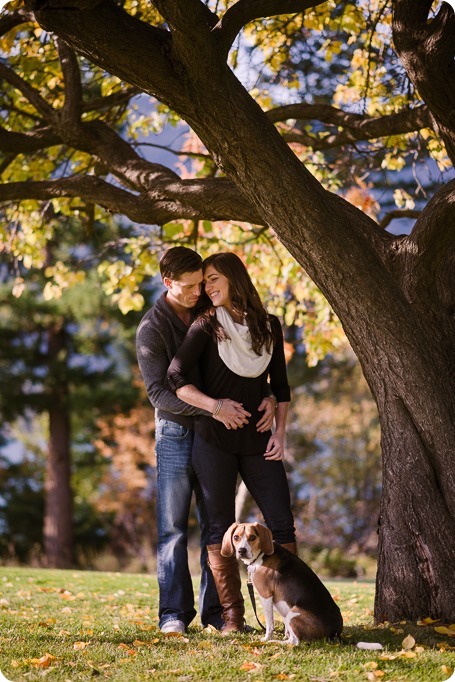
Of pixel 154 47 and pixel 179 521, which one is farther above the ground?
pixel 154 47

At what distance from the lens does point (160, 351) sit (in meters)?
5.68

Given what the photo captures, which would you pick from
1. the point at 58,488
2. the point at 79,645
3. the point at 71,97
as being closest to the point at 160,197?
the point at 71,97

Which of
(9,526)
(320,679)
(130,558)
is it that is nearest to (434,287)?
(320,679)

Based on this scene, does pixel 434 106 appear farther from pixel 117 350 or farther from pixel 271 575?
pixel 117 350

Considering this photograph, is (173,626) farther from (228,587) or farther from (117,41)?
(117,41)

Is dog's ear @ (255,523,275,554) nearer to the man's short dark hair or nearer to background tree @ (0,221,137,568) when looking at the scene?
the man's short dark hair

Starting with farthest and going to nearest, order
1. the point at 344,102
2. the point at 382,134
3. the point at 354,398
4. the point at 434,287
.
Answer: the point at 354,398 → the point at 344,102 → the point at 382,134 → the point at 434,287

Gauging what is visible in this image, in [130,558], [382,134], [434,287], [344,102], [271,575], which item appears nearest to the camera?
[271,575]

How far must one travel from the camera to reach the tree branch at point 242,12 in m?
5.45

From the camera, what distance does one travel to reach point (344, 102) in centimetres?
1036

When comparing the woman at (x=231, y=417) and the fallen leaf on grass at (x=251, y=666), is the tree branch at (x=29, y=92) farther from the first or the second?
the fallen leaf on grass at (x=251, y=666)

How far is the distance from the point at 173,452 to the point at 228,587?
3.24ft

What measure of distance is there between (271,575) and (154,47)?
3.45 m

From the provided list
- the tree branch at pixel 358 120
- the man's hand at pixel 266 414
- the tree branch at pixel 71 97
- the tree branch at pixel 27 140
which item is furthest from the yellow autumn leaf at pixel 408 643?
the tree branch at pixel 27 140
